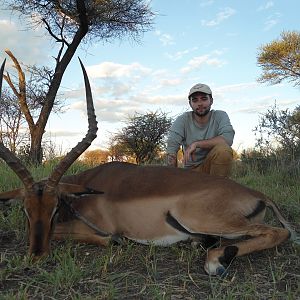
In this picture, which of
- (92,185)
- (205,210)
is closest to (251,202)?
(205,210)

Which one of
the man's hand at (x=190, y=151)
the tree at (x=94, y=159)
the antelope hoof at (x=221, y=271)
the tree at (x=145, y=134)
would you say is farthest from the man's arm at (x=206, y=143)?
the tree at (x=145, y=134)

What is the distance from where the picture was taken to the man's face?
190 inches

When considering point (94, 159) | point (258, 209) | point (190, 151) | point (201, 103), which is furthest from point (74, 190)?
point (94, 159)

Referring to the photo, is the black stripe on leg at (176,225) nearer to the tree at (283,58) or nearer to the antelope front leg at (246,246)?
the antelope front leg at (246,246)

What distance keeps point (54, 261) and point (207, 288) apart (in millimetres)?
995

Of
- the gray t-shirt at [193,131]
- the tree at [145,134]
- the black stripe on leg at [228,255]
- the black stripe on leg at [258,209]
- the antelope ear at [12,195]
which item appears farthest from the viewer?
the tree at [145,134]

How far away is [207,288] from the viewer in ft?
7.98

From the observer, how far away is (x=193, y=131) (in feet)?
16.4

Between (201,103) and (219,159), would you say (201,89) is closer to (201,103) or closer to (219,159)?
(201,103)

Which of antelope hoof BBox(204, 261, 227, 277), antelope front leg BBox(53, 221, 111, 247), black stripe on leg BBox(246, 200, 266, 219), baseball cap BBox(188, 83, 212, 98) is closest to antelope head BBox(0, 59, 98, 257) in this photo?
antelope front leg BBox(53, 221, 111, 247)

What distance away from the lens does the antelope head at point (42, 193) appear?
2852mm

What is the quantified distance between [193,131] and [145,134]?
9.76 meters

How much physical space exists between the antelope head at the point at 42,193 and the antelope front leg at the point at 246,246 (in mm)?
1040

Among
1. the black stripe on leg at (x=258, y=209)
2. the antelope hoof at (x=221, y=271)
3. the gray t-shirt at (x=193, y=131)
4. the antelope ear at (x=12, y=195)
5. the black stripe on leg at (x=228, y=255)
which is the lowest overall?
the antelope hoof at (x=221, y=271)
